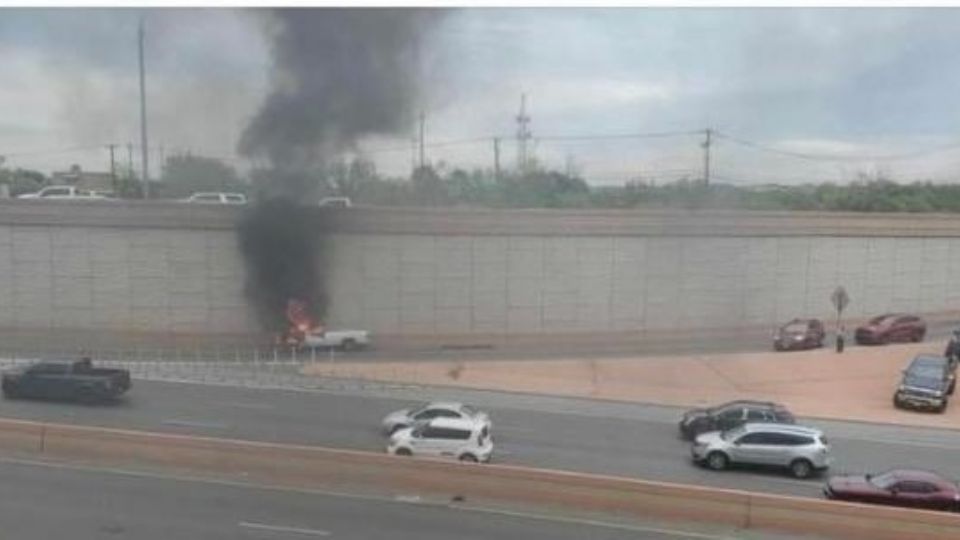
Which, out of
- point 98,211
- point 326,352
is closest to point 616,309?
point 326,352

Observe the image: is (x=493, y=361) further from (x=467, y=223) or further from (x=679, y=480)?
(x=679, y=480)

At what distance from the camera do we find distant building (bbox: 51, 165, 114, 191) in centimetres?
438

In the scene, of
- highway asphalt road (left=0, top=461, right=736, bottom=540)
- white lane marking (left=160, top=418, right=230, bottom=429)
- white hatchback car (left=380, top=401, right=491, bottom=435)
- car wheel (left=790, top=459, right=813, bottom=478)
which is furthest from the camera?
white lane marking (left=160, top=418, right=230, bottom=429)

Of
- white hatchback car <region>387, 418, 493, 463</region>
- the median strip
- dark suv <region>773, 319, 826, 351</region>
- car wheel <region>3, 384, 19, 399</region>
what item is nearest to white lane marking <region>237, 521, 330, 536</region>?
the median strip

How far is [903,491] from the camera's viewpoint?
3.60 metres

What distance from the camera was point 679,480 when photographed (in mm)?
4070

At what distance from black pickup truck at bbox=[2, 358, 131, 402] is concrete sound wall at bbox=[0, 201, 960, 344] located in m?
A: 0.23

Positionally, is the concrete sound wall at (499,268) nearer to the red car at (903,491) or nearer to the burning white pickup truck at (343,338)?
the burning white pickup truck at (343,338)

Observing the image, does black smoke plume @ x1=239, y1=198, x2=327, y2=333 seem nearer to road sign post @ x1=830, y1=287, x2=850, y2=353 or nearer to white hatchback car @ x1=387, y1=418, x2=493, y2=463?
white hatchback car @ x1=387, y1=418, x2=493, y2=463

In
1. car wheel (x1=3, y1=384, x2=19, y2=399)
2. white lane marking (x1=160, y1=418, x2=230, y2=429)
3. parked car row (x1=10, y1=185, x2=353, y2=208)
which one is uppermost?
parked car row (x1=10, y1=185, x2=353, y2=208)

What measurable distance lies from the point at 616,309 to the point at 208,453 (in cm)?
227

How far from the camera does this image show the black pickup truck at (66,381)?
15.0 ft

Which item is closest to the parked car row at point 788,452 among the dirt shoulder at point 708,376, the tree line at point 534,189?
the dirt shoulder at point 708,376

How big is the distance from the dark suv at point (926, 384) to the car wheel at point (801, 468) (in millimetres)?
630
